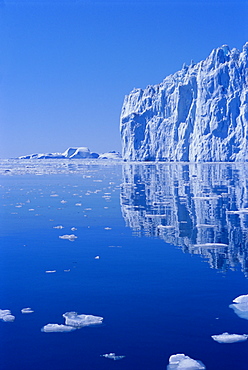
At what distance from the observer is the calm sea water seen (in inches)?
153

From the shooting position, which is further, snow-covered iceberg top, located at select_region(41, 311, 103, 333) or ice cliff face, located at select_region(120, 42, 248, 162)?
ice cliff face, located at select_region(120, 42, 248, 162)

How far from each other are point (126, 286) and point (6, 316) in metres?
1.68

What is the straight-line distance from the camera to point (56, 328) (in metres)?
4.29

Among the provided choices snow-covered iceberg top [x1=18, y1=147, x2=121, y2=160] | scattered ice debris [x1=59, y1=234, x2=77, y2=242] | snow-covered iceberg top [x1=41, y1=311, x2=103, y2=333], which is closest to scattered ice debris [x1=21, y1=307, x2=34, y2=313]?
snow-covered iceberg top [x1=41, y1=311, x2=103, y2=333]

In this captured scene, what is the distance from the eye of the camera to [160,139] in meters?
58.8

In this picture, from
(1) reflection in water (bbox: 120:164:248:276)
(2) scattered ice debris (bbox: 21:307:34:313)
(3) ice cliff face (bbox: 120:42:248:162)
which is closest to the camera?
(2) scattered ice debris (bbox: 21:307:34:313)

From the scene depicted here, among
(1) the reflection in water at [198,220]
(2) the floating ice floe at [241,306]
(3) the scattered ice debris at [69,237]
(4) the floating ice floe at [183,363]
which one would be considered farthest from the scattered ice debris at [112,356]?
(3) the scattered ice debris at [69,237]

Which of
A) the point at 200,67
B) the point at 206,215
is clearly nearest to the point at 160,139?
the point at 200,67

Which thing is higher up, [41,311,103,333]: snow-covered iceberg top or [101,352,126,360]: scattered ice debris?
[41,311,103,333]: snow-covered iceberg top

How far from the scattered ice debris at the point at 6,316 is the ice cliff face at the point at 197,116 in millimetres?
42909

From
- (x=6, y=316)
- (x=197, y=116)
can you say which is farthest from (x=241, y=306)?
(x=197, y=116)

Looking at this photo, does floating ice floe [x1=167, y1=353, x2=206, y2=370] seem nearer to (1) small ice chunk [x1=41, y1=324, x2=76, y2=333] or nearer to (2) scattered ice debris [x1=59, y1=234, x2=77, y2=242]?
(1) small ice chunk [x1=41, y1=324, x2=76, y2=333]

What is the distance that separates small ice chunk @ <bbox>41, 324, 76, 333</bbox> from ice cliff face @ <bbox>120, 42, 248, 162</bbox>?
43.1m

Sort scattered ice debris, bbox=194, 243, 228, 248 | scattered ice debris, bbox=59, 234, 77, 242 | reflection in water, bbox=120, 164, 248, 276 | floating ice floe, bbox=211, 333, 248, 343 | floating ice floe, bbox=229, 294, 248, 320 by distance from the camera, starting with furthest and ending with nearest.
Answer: scattered ice debris, bbox=59, 234, 77, 242 < scattered ice debris, bbox=194, 243, 228, 248 < reflection in water, bbox=120, 164, 248, 276 < floating ice floe, bbox=229, 294, 248, 320 < floating ice floe, bbox=211, 333, 248, 343
